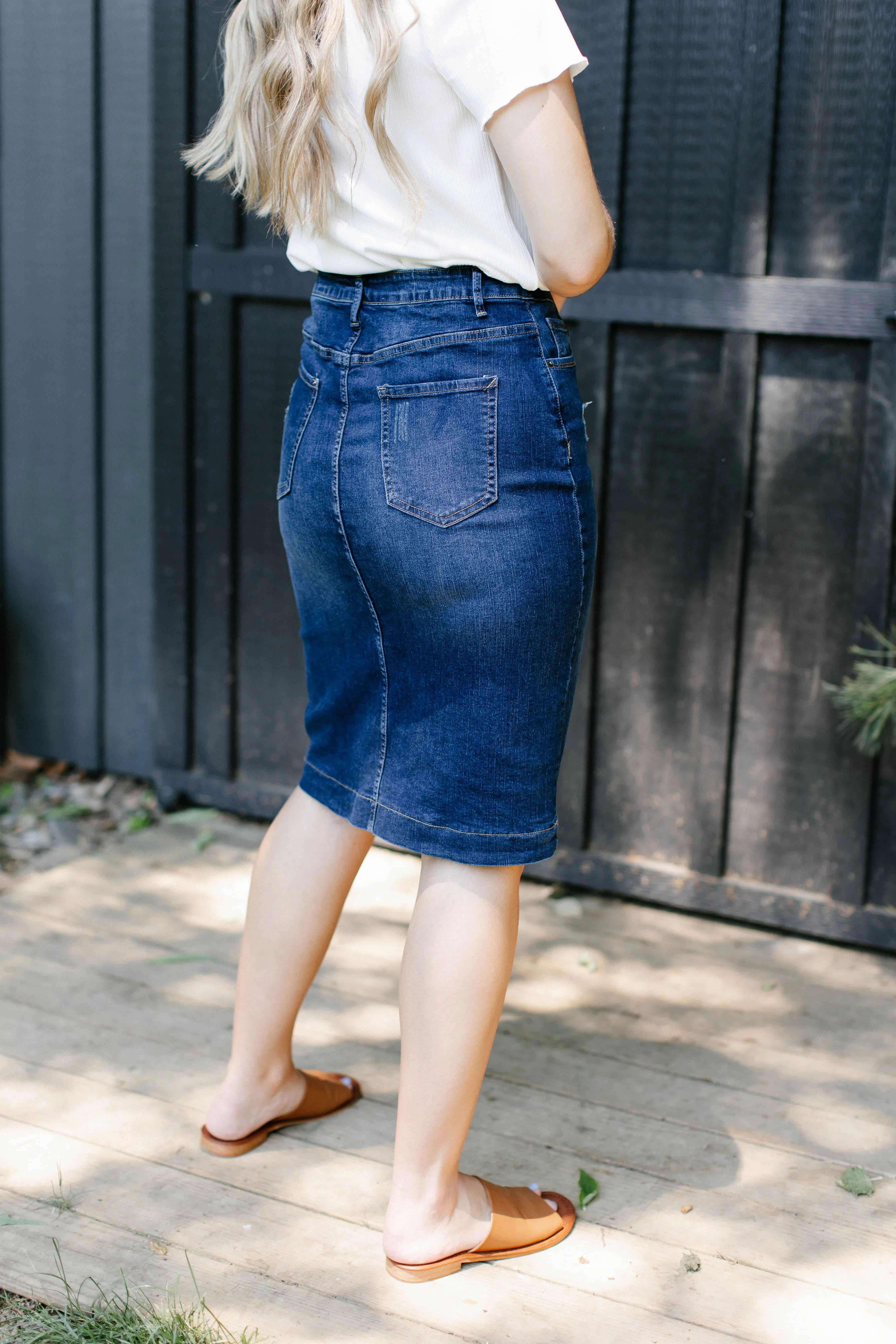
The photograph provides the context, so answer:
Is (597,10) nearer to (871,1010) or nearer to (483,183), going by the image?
(483,183)

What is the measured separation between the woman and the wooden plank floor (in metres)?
0.15

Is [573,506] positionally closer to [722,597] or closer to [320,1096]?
[320,1096]

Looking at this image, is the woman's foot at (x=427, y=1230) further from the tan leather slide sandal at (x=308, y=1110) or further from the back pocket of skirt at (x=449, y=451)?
the back pocket of skirt at (x=449, y=451)

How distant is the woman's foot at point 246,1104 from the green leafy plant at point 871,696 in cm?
117

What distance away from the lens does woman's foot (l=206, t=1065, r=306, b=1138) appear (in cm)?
193

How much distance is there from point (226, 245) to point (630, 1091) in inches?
75.7

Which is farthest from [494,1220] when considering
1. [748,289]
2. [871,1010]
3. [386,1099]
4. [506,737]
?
[748,289]

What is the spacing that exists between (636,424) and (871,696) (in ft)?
2.22

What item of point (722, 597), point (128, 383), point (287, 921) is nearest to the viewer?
point (287, 921)

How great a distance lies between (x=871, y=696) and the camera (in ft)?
8.01

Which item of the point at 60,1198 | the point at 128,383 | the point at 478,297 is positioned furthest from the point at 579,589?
the point at 128,383

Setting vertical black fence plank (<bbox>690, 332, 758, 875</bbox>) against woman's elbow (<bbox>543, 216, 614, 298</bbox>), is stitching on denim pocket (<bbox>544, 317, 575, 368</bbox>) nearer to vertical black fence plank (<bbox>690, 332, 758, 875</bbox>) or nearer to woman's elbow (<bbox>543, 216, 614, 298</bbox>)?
woman's elbow (<bbox>543, 216, 614, 298</bbox>)

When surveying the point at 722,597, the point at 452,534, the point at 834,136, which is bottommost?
the point at 722,597

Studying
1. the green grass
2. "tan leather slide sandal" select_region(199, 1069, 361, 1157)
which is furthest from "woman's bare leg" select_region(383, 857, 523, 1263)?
"tan leather slide sandal" select_region(199, 1069, 361, 1157)
